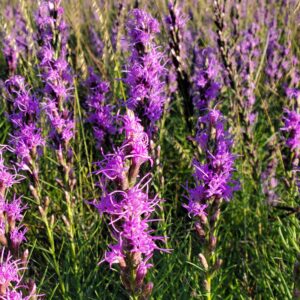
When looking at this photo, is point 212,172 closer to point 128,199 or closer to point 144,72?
point 128,199

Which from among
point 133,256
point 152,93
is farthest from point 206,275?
point 152,93

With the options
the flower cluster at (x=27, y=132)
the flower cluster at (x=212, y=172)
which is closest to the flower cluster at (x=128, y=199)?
the flower cluster at (x=212, y=172)

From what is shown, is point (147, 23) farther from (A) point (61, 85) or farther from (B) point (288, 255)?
(B) point (288, 255)

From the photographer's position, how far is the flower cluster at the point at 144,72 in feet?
5.19

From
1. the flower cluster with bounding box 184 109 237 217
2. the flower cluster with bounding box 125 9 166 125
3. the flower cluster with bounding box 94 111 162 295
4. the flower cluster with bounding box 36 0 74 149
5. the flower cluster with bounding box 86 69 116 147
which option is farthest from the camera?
the flower cluster with bounding box 86 69 116 147

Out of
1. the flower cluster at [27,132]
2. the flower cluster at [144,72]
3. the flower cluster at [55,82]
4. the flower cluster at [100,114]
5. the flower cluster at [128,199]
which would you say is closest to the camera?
the flower cluster at [128,199]

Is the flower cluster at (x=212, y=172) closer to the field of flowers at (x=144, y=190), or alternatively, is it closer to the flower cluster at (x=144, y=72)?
the field of flowers at (x=144, y=190)

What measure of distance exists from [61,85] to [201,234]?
89 centimetres

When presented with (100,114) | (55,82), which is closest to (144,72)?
(55,82)

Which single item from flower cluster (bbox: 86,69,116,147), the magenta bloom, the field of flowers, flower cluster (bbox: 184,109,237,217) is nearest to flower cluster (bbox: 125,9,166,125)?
the field of flowers

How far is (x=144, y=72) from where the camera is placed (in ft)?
5.18

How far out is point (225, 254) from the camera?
82.2 inches

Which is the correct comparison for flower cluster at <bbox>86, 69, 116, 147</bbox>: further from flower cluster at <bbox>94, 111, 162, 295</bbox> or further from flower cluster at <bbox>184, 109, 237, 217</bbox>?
flower cluster at <bbox>94, 111, 162, 295</bbox>

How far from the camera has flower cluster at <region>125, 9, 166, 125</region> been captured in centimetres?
158
